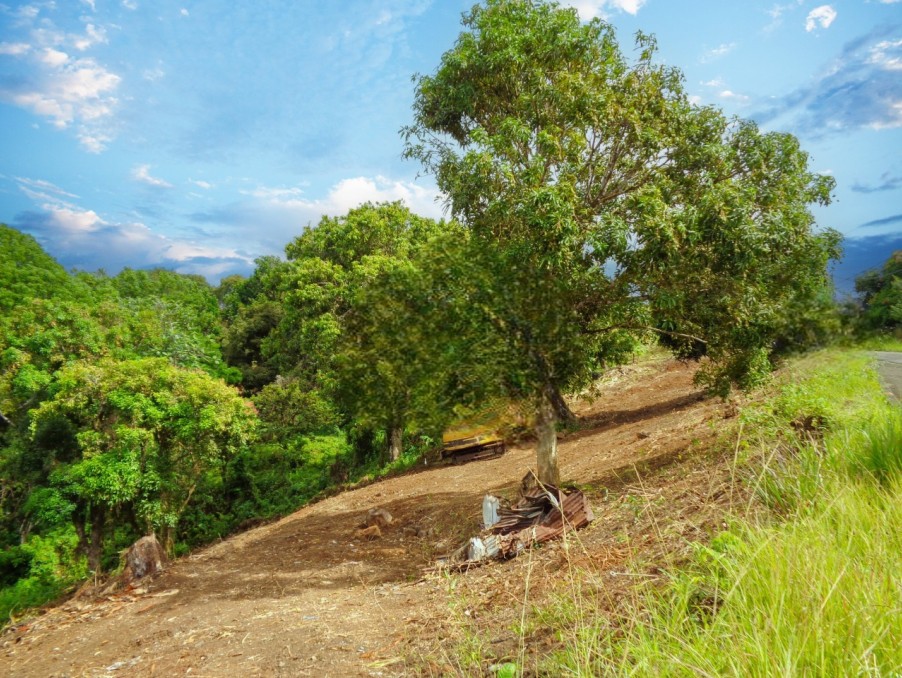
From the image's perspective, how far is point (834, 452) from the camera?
3.85 meters

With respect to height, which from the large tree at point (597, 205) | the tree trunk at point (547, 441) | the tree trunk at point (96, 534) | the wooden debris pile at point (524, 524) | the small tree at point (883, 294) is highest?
the large tree at point (597, 205)

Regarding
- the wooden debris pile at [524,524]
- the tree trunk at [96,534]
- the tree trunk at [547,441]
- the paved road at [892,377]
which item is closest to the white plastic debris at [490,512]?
the wooden debris pile at [524,524]

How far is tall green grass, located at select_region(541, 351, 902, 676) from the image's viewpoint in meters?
1.97

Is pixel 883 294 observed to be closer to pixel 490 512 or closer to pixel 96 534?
pixel 490 512

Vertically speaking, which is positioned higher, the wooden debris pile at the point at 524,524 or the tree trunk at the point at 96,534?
the wooden debris pile at the point at 524,524

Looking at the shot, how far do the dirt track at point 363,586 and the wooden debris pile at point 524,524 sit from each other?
0.38 m

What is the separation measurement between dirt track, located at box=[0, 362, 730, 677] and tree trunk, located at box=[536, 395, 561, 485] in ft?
2.68

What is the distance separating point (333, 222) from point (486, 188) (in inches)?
680

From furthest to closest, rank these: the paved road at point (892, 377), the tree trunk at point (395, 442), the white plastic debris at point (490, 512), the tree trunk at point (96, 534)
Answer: the tree trunk at point (395, 442)
the tree trunk at point (96, 534)
the white plastic debris at point (490, 512)
the paved road at point (892, 377)

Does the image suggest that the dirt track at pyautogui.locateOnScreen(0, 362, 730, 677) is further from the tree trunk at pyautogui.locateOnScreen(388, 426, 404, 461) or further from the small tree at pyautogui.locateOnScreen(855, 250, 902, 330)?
the tree trunk at pyautogui.locateOnScreen(388, 426, 404, 461)

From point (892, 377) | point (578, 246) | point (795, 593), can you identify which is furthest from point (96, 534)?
point (892, 377)

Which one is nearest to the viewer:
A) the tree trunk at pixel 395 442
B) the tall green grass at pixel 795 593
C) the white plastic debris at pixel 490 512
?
the tall green grass at pixel 795 593

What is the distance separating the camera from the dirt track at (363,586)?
4730mm

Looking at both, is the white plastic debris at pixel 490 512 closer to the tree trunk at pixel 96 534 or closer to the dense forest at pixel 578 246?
the dense forest at pixel 578 246
